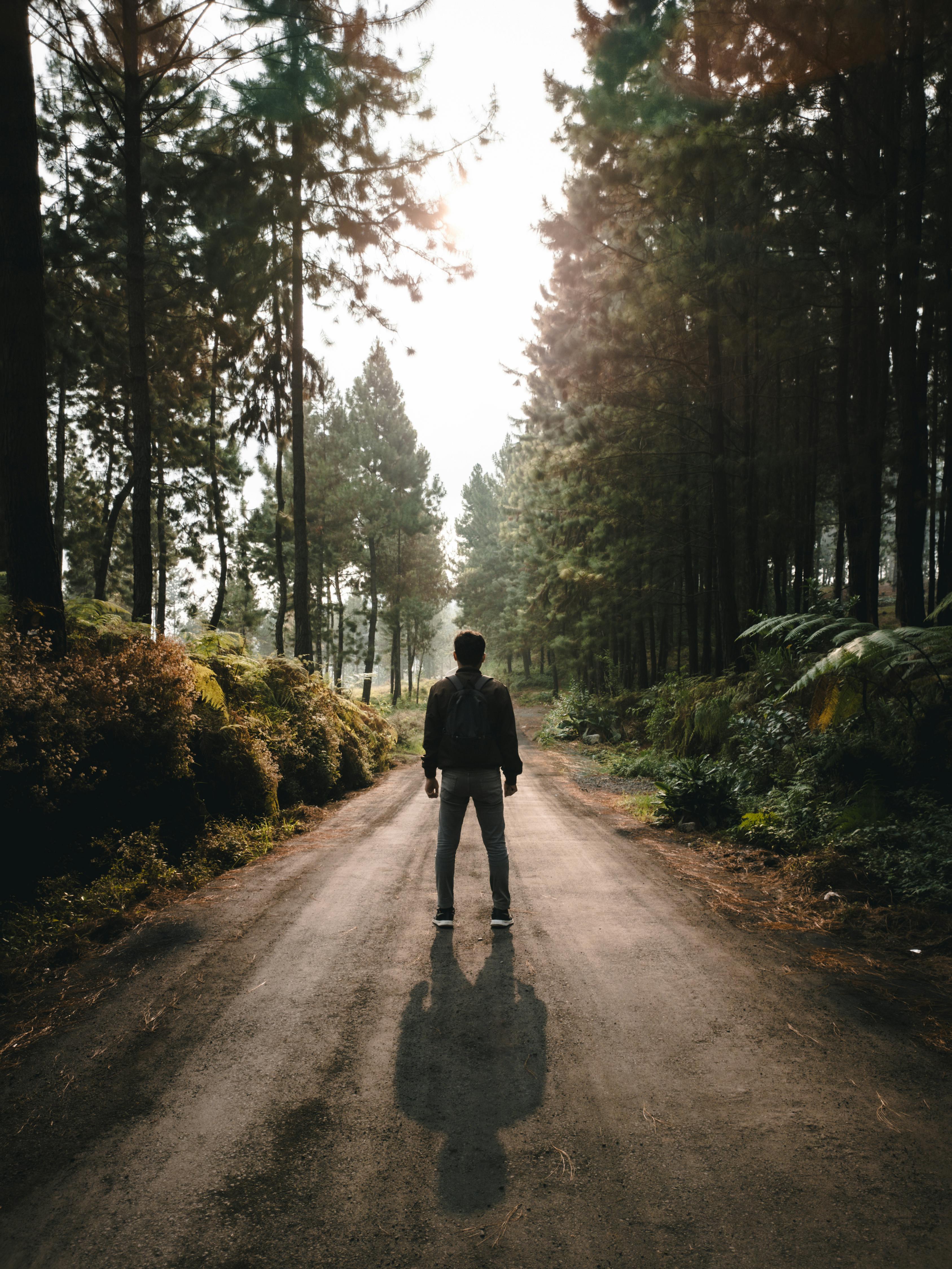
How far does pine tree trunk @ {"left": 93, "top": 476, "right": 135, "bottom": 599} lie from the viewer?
19.5m

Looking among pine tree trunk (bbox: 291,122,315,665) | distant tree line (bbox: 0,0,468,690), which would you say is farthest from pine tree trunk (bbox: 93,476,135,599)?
pine tree trunk (bbox: 291,122,315,665)

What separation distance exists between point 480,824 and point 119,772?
338cm

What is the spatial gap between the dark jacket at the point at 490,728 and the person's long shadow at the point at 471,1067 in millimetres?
1359

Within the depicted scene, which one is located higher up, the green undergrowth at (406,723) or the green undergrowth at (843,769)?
the green undergrowth at (843,769)

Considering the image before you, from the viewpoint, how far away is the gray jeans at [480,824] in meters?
4.68

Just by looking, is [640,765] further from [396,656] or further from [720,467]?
[396,656]

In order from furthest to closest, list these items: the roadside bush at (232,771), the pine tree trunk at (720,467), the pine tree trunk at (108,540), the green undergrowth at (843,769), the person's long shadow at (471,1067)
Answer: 1. the pine tree trunk at (108,540)
2. the pine tree trunk at (720,467)
3. the roadside bush at (232,771)
4. the green undergrowth at (843,769)
5. the person's long shadow at (471,1067)

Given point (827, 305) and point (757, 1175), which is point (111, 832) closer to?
point (757, 1175)

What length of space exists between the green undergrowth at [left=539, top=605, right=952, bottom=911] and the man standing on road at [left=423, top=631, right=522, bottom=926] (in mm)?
2691

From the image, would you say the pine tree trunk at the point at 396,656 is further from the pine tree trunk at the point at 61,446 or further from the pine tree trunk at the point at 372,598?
the pine tree trunk at the point at 61,446

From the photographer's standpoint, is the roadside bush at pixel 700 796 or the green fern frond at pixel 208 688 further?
the roadside bush at pixel 700 796

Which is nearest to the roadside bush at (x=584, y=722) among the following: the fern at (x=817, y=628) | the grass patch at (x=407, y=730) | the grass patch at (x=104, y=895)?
the grass patch at (x=407, y=730)

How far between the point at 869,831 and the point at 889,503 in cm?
1202

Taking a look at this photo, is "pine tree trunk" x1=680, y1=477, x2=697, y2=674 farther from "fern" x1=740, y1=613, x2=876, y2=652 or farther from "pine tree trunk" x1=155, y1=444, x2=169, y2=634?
"pine tree trunk" x1=155, y1=444, x2=169, y2=634
